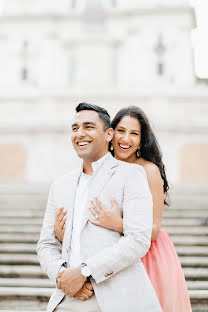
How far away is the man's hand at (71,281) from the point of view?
1.55 metres

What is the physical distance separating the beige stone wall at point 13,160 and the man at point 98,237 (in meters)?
10.3

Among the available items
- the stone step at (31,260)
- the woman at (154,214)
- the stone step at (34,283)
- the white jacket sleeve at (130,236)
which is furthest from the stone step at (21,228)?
the white jacket sleeve at (130,236)

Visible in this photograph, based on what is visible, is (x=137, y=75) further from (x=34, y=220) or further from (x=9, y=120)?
(x=34, y=220)

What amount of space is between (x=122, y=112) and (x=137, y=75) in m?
13.6

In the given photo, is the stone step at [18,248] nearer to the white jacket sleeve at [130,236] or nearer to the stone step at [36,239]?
the stone step at [36,239]

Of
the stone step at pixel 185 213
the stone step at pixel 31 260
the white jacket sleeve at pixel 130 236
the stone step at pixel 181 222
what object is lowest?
the stone step at pixel 31 260

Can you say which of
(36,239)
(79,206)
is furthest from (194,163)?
(79,206)

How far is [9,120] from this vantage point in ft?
39.1

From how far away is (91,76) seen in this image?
49.3 feet

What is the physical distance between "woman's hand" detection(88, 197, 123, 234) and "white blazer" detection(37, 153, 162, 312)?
29mm

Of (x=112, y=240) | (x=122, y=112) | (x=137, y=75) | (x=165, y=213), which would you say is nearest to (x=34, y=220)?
(x=165, y=213)

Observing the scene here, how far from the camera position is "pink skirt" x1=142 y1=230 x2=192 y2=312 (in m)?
1.89

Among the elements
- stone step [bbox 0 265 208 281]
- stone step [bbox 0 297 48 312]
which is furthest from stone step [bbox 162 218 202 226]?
stone step [bbox 0 297 48 312]

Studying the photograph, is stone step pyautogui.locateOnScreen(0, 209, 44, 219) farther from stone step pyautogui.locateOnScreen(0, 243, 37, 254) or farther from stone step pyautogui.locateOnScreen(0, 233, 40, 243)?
stone step pyautogui.locateOnScreen(0, 243, 37, 254)
